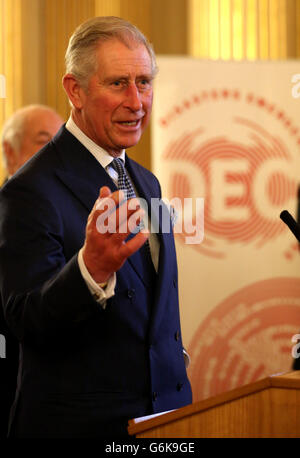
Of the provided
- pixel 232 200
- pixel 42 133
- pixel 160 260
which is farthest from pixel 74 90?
pixel 232 200

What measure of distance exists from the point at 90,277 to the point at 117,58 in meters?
0.61

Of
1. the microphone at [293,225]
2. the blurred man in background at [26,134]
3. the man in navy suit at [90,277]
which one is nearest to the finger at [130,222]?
the man in navy suit at [90,277]

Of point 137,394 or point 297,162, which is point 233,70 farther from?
point 137,394

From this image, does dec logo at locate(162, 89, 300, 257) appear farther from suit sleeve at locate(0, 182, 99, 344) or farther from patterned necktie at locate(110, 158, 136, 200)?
suit sleeve at locate(0, 182, 99, 344)

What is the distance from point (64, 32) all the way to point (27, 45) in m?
0.26

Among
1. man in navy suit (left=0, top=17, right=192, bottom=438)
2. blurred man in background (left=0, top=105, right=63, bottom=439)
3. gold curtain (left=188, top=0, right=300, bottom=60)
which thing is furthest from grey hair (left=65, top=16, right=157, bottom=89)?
gold curtain (left=188, top=0, right=300, bottom=60)

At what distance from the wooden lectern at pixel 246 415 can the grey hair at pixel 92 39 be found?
0.91 metres

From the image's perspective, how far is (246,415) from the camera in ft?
4.13

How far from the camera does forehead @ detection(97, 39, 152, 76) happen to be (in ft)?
5.87

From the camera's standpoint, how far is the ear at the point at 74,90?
6.10 ft

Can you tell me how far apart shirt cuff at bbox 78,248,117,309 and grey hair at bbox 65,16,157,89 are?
21.9 inches

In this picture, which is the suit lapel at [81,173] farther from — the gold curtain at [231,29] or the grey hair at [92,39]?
the gold curtain at [231,29]

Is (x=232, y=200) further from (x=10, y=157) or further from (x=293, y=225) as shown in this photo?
(x=293, y=225)
